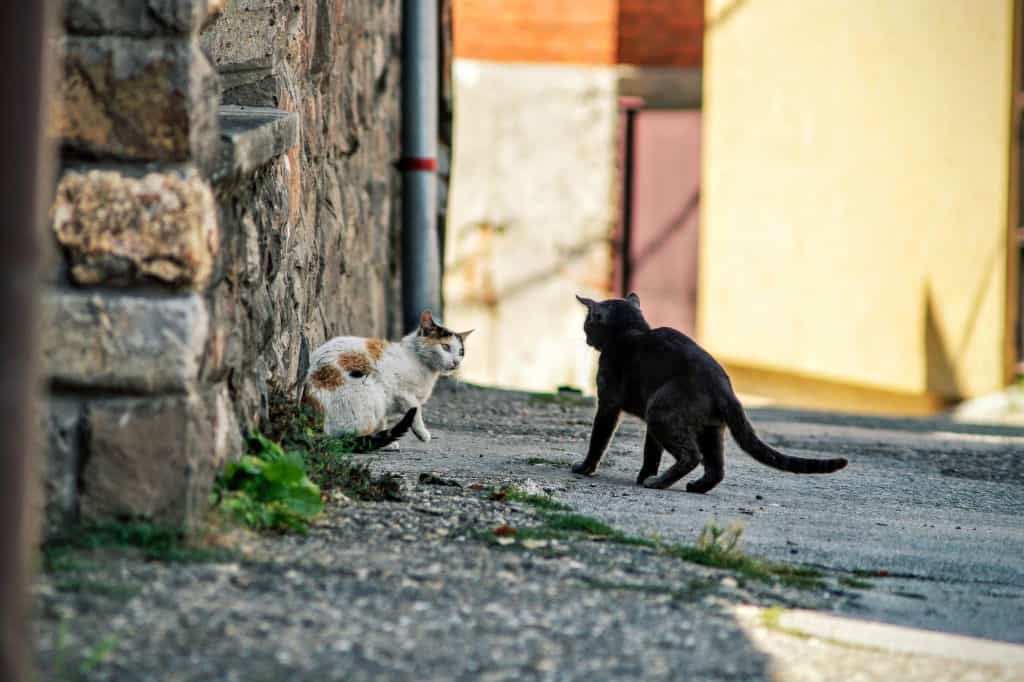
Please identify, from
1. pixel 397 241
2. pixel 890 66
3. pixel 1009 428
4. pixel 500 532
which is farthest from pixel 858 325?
pixel 500 532

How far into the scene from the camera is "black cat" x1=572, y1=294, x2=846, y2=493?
4.91 metres

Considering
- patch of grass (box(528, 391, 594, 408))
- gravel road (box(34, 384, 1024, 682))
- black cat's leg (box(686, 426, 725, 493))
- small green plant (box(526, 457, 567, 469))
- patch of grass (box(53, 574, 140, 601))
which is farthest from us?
patch of grass (box(528, 391, 594, 408))

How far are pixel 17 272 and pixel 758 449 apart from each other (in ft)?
10.1

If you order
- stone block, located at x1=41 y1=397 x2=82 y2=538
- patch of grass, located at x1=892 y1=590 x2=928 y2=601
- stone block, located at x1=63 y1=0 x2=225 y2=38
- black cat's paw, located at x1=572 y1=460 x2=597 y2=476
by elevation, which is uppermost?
stone block, located at x1=63 y1=0 x2=225 y2=38

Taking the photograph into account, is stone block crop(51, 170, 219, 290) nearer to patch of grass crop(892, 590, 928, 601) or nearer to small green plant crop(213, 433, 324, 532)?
small green plant crop(213, 433, 324, 532)

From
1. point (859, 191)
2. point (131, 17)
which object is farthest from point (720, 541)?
point (859, 191)

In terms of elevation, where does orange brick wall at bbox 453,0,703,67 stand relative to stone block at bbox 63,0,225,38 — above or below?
above

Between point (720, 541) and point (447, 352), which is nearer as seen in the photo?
point (720, 541)

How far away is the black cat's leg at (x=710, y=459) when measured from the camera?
5066mm

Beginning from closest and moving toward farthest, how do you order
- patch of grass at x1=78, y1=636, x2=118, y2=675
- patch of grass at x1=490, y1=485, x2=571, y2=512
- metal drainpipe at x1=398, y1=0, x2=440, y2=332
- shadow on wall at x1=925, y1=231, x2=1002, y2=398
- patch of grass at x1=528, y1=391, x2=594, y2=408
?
patch of grass at x1=78, y1=636, x2=118, y2=675 < patch of grass at x1=490, y1=485, x2=571, y2=512 < patch of grass at x1=528, y1=391, x2=594, y2=408 < metal drainpipe at x1=398, y1=0, x2=440, y2=332 < shadow on wall at x1=925, y1=231, x2=1002, y2=398

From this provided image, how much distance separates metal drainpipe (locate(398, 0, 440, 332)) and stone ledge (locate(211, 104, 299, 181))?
10.9 ft

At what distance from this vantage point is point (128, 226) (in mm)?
3408

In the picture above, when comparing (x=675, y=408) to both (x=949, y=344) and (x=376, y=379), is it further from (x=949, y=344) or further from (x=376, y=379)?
(x=949, y=344)

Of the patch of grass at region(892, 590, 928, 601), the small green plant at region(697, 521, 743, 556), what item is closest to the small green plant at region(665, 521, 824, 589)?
the small green plant at region(697, 521, 743, 556)
